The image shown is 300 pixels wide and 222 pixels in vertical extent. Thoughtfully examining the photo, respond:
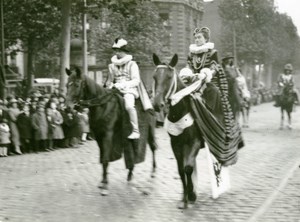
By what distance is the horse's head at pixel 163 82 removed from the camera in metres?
7.46

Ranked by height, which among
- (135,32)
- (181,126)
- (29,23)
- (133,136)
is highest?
(29,23)

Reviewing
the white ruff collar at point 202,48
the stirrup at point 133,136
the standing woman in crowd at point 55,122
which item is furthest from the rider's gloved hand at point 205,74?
the standing woman in crowd at point 55,122

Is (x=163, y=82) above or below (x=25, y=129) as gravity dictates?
above

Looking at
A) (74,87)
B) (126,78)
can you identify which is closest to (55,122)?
(126,78)

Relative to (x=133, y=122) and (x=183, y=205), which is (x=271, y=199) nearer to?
(x=183, y=205)

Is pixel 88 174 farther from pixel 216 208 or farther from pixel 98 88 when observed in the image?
pixel 216 208

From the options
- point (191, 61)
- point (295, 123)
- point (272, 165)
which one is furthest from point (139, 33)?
point (191, 61)

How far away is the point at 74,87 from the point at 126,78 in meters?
1.21

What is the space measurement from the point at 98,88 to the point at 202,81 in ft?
7.63

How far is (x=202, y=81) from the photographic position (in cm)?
827

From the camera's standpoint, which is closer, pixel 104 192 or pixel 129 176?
pixel 104 192

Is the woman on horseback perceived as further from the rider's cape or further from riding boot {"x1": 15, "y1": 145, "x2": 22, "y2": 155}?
riding boot {"x1": 15, "y1": 145, "x2": 22, "y2": 155}

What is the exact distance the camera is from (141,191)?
9.41 metres

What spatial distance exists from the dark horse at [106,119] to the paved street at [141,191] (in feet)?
1.81
